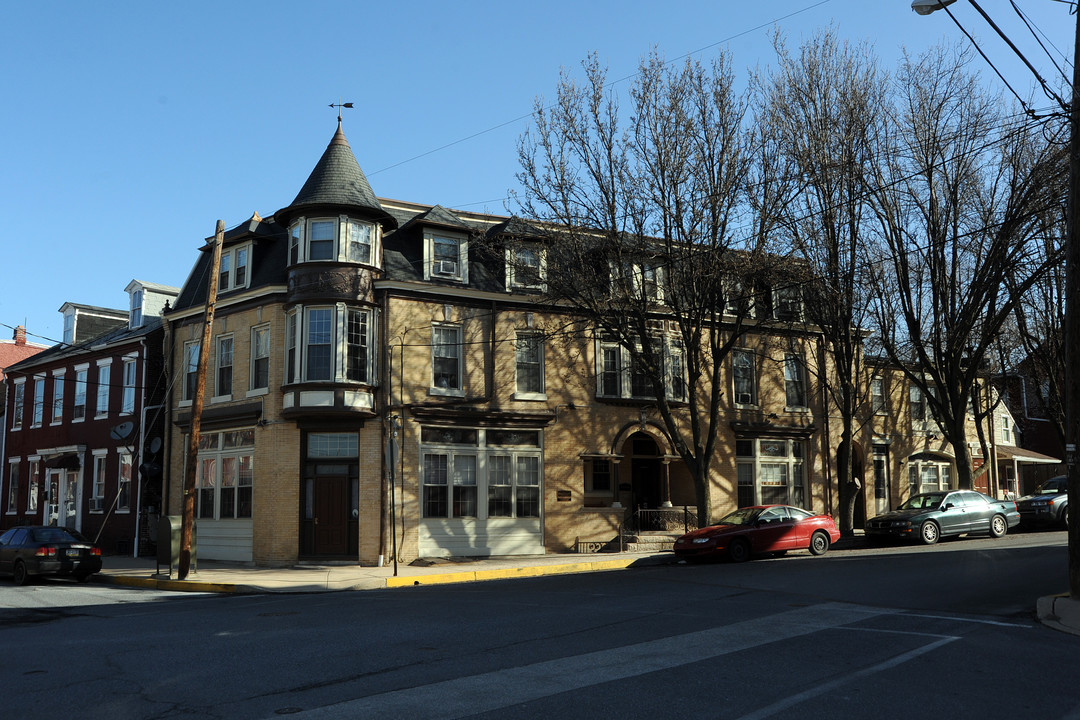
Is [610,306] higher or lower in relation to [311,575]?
higher

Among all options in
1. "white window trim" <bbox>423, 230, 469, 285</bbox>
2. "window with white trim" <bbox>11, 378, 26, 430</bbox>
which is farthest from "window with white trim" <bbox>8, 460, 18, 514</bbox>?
"white window trim" <bbox>423, 230, 469, 285</bbox>

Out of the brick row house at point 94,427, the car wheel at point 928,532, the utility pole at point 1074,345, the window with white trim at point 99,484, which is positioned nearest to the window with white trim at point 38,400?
the brick row house at point 94,427

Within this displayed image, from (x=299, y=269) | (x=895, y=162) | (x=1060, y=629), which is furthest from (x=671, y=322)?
(x=1060, y=629)

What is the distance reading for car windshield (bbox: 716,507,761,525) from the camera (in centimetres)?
2256

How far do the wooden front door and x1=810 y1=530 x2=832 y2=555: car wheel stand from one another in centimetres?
1245

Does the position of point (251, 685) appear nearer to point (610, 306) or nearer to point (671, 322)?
point (610, 306)

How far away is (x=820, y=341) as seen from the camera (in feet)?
101

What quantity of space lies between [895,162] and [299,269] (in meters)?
17.4

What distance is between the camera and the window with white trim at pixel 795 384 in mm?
31906

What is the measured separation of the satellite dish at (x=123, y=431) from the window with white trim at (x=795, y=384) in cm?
2225

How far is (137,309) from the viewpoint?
33312 millimetres

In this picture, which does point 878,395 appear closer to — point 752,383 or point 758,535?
point 752,383

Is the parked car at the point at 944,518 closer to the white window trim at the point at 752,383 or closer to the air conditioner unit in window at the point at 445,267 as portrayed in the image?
the white window trim at the point at 752,383

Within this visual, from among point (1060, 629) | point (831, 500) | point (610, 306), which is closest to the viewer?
point (1060, 629)
